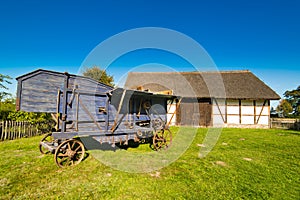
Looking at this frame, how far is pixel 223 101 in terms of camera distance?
688 inches

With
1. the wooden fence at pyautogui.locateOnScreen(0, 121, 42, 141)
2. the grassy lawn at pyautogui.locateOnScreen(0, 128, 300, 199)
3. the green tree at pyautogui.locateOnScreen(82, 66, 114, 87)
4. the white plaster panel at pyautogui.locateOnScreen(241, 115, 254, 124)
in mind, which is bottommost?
the grassy lawn at pyautogui.locateOnScreen(0, 128, 300, 199)

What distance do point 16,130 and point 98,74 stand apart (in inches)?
828

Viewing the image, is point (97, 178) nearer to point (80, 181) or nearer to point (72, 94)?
point (80, 181)

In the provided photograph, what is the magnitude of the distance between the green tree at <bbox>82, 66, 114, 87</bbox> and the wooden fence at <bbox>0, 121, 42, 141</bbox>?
17595 millimetres

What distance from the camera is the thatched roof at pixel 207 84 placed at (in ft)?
56.4

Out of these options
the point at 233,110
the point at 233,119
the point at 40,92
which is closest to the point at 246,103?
the point at 233,110

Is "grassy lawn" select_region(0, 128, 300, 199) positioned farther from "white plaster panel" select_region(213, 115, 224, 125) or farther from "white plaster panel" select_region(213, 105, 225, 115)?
"white plaster panel" select_region(213, 105, 225, 115)

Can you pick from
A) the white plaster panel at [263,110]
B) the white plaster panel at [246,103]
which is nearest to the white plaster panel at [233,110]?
the white plaster panel at [246,103]

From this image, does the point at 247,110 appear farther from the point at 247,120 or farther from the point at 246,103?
the point at 247,120

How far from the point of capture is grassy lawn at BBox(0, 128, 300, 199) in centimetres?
380

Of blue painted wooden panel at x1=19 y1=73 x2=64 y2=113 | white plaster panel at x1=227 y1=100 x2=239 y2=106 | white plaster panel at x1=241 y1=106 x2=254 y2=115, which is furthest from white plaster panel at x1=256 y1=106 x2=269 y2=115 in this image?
blue painted wooden panel at x1=19 y1=73 x2=64 y2=113

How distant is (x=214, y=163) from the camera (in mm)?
5988

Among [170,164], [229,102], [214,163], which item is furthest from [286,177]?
[229,102]

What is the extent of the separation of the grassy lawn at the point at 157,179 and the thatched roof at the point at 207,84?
10529 mm
